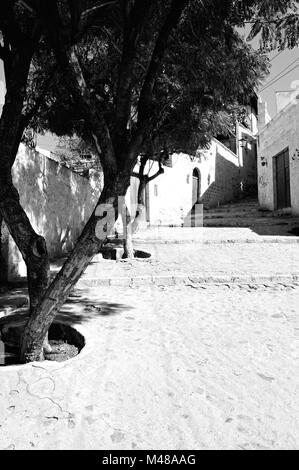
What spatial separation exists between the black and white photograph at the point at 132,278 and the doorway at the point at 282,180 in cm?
721

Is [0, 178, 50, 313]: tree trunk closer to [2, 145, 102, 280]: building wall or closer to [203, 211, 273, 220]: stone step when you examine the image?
[2, 145, 102, 280]: building wall

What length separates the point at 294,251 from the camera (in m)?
9.49

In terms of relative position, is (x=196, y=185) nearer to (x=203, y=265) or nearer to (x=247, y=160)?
(x=247, y=160)

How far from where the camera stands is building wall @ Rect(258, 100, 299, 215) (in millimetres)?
14711

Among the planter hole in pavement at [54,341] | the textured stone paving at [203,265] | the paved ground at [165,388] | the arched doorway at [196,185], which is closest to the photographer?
the paved ground at [165,388]

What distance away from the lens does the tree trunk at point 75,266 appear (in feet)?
10.1

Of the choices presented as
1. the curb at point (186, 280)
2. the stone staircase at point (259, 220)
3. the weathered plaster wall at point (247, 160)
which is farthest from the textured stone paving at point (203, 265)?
the weathered plaster wall at point (247, 160)

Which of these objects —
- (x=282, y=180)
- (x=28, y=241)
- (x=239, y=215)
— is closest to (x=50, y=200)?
(x=28, y=241)

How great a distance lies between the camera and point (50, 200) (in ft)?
27.6

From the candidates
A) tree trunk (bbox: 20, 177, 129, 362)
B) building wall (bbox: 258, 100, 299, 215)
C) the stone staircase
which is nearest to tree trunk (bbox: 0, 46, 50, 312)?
tree trunk (bbox: 20, 177, 129, 362)

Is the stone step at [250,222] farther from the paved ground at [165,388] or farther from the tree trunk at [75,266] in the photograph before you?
the tree trunk at [75,266]

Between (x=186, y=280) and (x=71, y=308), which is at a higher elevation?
(x=186, y=280)

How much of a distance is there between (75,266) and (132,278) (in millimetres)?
3561
